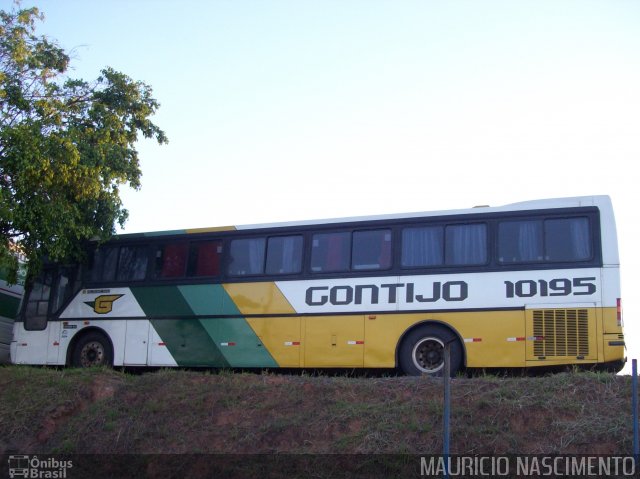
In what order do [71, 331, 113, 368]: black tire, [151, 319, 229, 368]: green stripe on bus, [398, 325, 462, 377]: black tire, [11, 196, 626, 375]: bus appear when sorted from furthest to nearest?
[71, 331, 113, 368]: black tire → [151, 319, 229, 368]: green stripe on bus → [398, 325, 462, 377]: black tire → [11, 196, 626, 375]: bus

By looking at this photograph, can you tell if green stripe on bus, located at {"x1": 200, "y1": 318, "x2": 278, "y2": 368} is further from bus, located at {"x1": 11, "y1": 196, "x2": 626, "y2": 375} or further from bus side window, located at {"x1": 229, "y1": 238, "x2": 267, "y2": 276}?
bus side window, located at {"x1": 229, "y1": 238, "x2": 267, "y2": 276}

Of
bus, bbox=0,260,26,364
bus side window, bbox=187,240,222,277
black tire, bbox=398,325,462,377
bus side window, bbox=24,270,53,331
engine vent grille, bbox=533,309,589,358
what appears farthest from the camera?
bus, bbox=0,260,26,364

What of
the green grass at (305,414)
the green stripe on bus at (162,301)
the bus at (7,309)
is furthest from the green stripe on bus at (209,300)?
the bus at (7,309)

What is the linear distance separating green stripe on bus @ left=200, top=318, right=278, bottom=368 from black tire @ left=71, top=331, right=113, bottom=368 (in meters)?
2.48

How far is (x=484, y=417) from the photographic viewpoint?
11.5m

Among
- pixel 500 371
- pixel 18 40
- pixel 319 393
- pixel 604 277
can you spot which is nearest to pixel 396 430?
pixel 319 393

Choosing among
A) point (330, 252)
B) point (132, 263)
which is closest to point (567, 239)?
point (330, 252)

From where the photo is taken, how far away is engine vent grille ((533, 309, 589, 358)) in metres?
13.8

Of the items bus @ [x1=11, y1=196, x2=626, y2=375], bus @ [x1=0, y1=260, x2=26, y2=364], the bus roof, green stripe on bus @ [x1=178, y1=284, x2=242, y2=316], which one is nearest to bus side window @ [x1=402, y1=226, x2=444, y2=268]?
bus @ [x1=11, y1=196, x2=626, y2=375]

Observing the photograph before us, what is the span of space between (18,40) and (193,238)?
216 inches

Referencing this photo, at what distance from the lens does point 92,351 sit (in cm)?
1798

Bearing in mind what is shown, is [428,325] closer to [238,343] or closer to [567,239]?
[567,239]

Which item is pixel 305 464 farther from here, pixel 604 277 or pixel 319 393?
pixel 604 277

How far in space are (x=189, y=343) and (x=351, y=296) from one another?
377 cm
